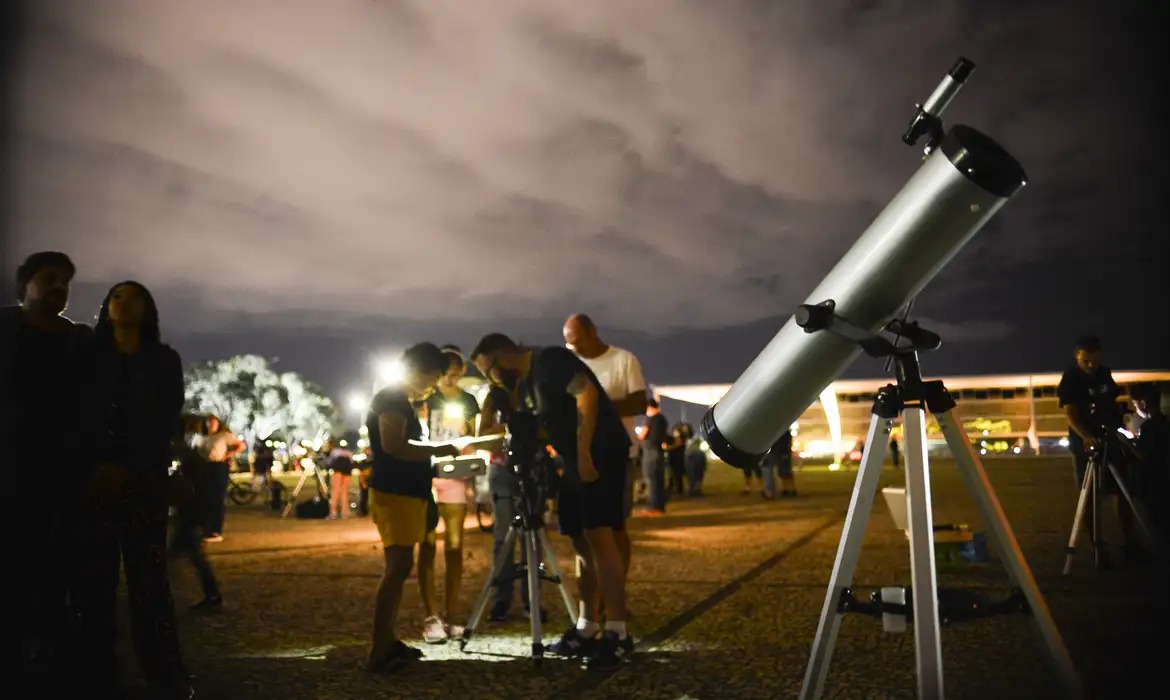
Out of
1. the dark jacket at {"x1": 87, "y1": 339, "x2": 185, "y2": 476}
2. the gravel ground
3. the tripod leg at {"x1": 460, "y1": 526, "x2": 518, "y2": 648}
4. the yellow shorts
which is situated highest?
the dark jacket at {"x1": 87, "y1": 339, "x2": 185, "y2": 476}

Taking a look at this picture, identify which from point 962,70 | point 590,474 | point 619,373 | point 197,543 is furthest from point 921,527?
point 197,543

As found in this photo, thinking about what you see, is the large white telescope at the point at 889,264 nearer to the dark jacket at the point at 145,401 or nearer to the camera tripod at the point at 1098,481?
the dark jacket at the point at 145,401

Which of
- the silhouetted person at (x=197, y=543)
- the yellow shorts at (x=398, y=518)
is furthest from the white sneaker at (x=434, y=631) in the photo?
the silhouetted person at (x=197, y=543)

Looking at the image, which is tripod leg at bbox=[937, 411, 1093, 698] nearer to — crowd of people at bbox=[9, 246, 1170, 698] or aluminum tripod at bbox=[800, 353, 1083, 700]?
aluminum tripod at bbox=[800, 353, 1083, 700]

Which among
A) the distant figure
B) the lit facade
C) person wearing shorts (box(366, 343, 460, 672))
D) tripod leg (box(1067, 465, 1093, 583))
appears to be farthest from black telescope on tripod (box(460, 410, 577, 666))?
the lit facade

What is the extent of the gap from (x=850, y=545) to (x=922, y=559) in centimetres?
25

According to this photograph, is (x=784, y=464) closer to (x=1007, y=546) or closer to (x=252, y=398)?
(x=1007, y=546)

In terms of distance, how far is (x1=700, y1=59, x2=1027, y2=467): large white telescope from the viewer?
235 cm

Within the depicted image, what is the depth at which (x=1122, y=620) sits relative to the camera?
4828 mm

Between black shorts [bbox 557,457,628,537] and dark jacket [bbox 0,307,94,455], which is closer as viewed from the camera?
dark jacket [bbox 0,307,94,455]

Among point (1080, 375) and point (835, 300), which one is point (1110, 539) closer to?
point (1080, 375)

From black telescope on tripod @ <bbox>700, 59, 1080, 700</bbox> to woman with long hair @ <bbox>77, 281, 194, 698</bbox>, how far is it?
2.62 m

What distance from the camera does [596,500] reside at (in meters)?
4.48

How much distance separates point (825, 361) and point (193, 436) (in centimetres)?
759
